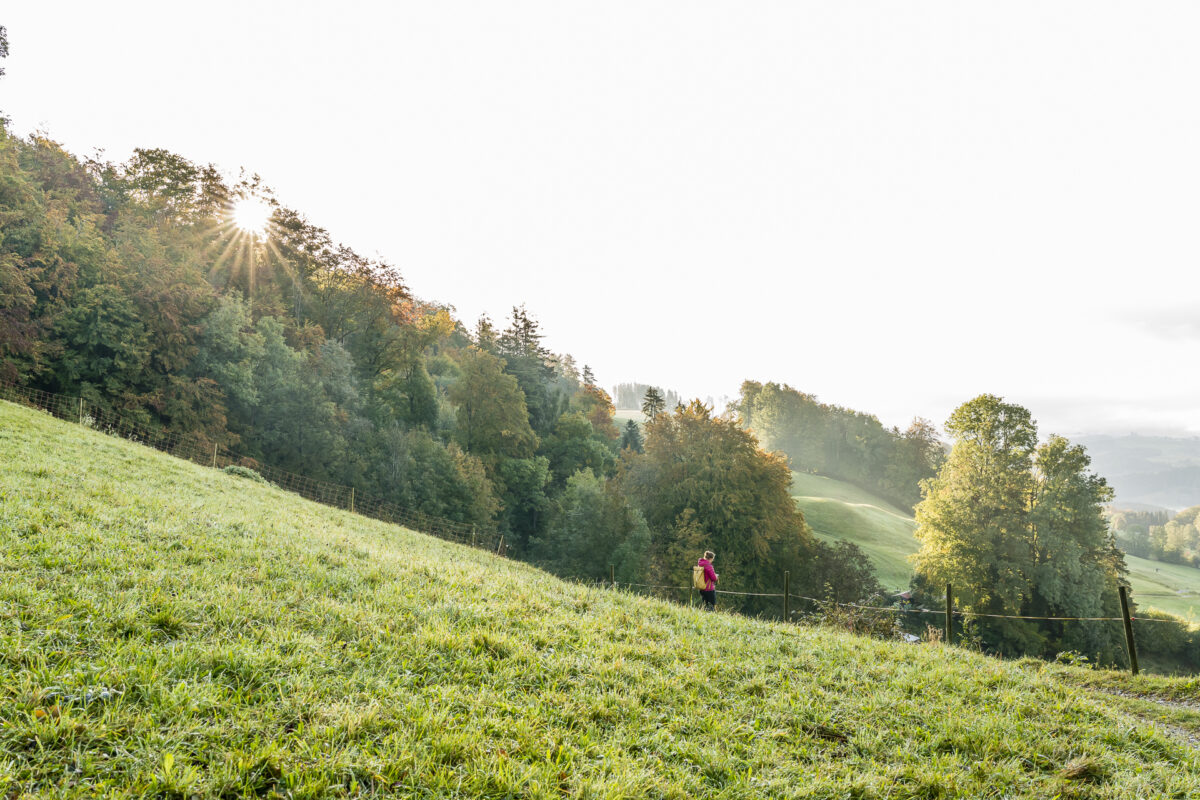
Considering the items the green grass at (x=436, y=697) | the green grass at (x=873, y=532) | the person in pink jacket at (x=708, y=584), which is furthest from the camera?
the green grass at (x=873, y=532)

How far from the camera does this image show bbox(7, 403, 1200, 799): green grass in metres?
3.32

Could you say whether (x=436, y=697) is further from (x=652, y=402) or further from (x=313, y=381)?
(x=652, y=402)

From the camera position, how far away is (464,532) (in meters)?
35.3

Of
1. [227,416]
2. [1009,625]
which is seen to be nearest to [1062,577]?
[1009,625]

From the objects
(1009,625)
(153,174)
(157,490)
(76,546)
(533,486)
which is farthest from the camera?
(533,486)

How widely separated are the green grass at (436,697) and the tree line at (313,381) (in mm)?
23689

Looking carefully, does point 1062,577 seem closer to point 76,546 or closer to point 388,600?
point 388,600

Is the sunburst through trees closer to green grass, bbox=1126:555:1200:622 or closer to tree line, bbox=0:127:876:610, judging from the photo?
tree line, bbox=0:127:876:610

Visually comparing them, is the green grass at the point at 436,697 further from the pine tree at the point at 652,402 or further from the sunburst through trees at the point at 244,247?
the pine tree at the point at 652,402

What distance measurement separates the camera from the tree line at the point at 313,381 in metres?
26.4

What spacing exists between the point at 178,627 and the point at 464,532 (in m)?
31.7

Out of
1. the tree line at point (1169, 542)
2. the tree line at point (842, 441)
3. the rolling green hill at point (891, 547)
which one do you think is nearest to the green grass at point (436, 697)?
the rolling green hill at point (891, 547)

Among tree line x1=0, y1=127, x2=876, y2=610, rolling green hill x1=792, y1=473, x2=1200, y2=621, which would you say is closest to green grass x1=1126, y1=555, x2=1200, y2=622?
rolling green hill x1=792, y1=473, x2=1200, y2=621

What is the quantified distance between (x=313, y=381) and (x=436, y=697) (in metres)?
36.0
